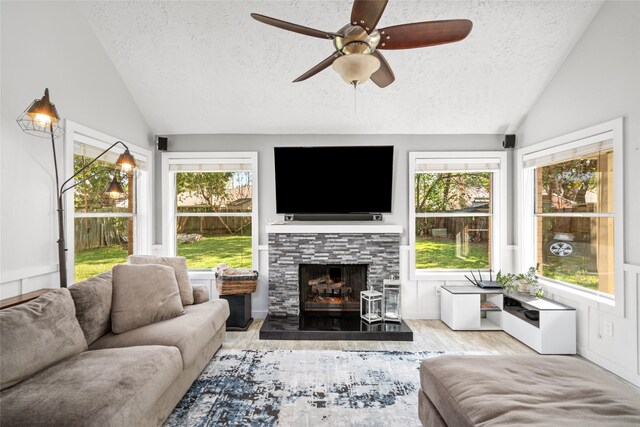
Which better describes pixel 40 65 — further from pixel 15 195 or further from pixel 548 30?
pixel 548 30

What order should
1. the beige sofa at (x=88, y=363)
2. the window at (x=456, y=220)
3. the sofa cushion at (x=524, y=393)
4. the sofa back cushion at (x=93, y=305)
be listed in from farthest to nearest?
the window at (x=456, y=220) < the sofa back cushion at (x=93, y=305) < the beige sofa at (x=88, y=363) < the sofa cushion at (x=524, y=393)

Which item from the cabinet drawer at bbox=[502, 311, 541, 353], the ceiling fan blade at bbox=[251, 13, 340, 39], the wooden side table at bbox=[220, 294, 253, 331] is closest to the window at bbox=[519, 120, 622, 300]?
the cabinet drawer at bbox=[502, 311, 541, 353]

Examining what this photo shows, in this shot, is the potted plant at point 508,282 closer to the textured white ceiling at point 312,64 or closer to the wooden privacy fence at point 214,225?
the textured white ceiling at point 312,64

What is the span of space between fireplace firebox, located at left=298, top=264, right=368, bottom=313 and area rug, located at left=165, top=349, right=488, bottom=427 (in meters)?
1.18

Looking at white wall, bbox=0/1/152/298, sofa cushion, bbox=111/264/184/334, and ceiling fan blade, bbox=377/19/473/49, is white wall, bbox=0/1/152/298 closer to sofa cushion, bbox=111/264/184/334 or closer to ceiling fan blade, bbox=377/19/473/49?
sofa cushion, bbox=111/264/184/334

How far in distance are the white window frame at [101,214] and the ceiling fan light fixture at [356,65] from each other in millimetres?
2495

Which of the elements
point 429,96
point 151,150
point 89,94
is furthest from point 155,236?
point 429,96

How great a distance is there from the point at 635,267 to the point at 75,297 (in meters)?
4.27

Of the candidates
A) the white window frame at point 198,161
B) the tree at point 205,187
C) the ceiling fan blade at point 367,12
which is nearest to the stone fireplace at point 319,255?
the white window frame at point 198,161

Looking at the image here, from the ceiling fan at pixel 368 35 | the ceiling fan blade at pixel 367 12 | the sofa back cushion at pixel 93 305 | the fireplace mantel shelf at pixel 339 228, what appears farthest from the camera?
the fireplace mantel shelf at pixel 339 228

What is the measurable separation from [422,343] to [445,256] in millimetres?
1411

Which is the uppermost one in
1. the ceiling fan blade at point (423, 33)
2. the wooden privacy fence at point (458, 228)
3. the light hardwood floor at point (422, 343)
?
the ceiling fan blade at point (423, 33)

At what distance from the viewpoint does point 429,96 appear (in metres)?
3.76

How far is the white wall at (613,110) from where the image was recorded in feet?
8.53
